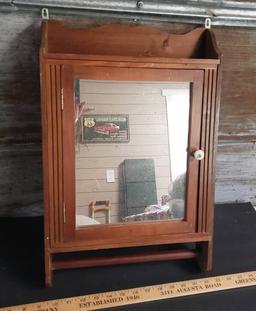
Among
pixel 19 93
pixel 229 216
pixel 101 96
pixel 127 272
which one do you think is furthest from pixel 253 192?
pixel 19 93

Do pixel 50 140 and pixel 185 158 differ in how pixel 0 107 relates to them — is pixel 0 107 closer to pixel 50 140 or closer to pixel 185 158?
pixel 50 140

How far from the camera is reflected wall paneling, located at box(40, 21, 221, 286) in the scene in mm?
794

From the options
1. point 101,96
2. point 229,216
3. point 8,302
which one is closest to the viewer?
point 8,302

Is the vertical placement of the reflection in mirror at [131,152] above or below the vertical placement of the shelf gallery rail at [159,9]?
below

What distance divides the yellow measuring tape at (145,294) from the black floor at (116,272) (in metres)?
0.02

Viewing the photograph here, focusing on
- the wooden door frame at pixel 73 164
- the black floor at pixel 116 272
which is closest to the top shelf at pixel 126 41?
the wooden door frame at pixel 73 164

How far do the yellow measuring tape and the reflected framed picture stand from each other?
0.36 meters

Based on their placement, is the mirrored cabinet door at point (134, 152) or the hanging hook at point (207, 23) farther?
the hanging hook at point (207, 23)

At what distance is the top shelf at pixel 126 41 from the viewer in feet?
2.94

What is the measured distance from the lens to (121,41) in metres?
0.93

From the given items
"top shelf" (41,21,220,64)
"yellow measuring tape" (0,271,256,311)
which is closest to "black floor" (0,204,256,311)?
"yellow measuring tape" (0,271,256,311)

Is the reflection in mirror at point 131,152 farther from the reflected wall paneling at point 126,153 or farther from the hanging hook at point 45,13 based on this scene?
the hanging hook at point 45,13

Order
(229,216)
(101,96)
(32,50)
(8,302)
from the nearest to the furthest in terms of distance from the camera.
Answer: (8,302) < (101,96) < (32,50) < (229,216)

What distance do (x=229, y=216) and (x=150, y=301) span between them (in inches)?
18.7
